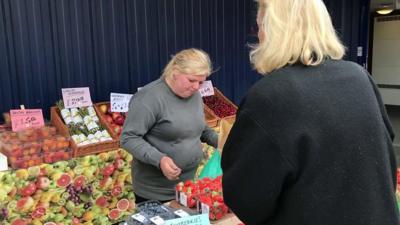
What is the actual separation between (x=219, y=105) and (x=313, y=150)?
3223 millimetres

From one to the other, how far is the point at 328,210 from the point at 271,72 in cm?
39

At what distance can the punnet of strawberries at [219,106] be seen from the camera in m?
4.13

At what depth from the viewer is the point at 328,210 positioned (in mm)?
1065

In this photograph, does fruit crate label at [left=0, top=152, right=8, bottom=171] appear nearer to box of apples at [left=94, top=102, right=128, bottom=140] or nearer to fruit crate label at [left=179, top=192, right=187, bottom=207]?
box of apples at [left=94, top=102, right=128, bottom=140]

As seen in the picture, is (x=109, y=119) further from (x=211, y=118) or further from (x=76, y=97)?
(x=211, y=118)

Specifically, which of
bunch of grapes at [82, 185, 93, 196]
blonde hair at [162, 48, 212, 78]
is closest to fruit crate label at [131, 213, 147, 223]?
blonde hair at [162, 48, 212, 78]

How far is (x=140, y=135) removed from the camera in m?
2.39

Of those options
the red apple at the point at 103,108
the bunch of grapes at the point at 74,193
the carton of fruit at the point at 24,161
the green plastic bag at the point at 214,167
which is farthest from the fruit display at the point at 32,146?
the green plastic bag at the point at 214,167

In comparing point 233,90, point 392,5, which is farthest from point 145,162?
point 392,5

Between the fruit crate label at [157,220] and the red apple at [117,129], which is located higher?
the fruit crate label at [157,220]

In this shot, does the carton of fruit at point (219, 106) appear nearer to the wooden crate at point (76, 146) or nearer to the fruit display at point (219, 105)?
the fruit display at point (219, 105)

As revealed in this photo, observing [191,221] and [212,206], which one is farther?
[212,206]

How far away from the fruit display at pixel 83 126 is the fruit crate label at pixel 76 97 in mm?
41

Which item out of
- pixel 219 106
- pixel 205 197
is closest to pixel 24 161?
pixel 205 197
